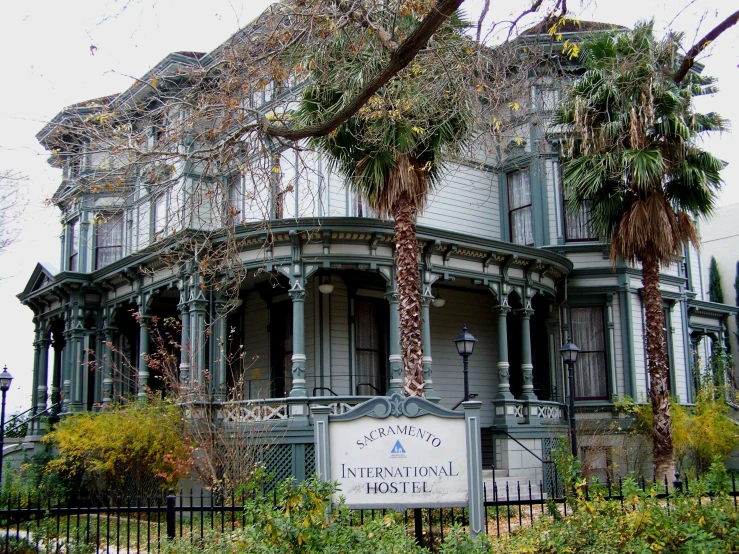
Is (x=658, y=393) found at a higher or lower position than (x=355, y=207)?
lower

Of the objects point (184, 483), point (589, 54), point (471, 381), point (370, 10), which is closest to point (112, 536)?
point (184, 483)

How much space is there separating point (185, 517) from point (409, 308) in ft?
18.4

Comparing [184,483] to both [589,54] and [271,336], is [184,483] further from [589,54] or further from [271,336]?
[589,54]

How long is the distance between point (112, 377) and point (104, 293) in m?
2.18

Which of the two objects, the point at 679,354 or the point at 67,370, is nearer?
the point at 67,370

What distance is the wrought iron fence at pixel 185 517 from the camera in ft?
29.6

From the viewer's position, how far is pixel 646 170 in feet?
56.6

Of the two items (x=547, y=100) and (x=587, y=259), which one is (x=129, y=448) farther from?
(x=587, y=259)

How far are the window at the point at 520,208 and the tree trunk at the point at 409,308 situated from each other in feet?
27.3

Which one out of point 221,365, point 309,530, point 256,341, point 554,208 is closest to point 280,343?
point 256,341

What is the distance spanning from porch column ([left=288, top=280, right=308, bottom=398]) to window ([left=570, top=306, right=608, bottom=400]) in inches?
319

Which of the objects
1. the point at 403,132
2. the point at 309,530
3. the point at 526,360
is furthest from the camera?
the point at 526,360

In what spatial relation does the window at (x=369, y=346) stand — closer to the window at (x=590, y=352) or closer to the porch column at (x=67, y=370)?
the window at (x=590, y=352)

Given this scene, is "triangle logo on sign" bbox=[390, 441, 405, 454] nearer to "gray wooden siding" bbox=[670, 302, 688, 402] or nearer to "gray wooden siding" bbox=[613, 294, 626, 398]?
"gray wooden siding" bbox=[613, 294, 626, 398]
